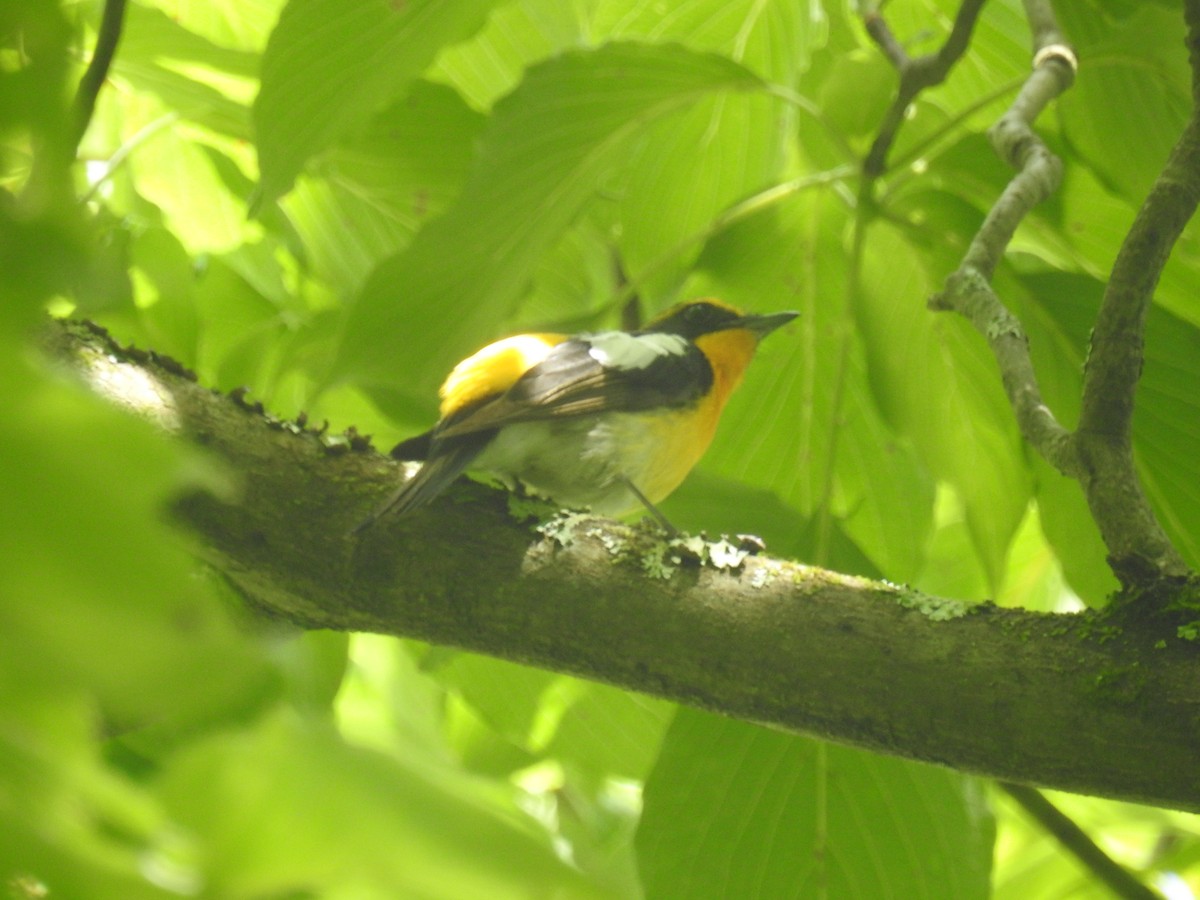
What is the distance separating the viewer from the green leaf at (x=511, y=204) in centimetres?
259

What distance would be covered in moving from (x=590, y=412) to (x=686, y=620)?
4.17 ft

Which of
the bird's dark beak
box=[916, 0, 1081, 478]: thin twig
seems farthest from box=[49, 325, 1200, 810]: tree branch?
the bird's dark beak

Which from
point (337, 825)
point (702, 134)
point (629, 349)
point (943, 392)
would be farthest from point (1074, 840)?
point (337, 825)

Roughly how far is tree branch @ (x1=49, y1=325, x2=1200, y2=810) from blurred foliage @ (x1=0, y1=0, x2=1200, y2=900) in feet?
0.59

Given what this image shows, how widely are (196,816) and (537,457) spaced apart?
2.51 meters

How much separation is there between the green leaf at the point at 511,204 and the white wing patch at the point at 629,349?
345 mm

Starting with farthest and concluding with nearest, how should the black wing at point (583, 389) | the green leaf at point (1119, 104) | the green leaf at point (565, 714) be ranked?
1. the green leaf at point (565, 714)
2. the black wing at point (583, 389)
3. the green leaf at point (1119, 104)

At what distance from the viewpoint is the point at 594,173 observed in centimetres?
276

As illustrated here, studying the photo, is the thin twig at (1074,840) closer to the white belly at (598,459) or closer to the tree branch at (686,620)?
the tree branch at (686,620)

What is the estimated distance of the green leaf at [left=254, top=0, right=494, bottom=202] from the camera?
7.36 ft

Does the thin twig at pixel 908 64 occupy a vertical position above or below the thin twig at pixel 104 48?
above

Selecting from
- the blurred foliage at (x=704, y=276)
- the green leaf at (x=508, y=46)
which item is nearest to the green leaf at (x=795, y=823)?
the blurred foliage at (x=704, y=276)

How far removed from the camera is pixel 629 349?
10.2ft

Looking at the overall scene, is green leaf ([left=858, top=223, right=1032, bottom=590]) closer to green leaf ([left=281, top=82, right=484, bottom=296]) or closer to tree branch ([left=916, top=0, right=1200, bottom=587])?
tree branch ([left=916, top=0, right=1200, bottom=587])
